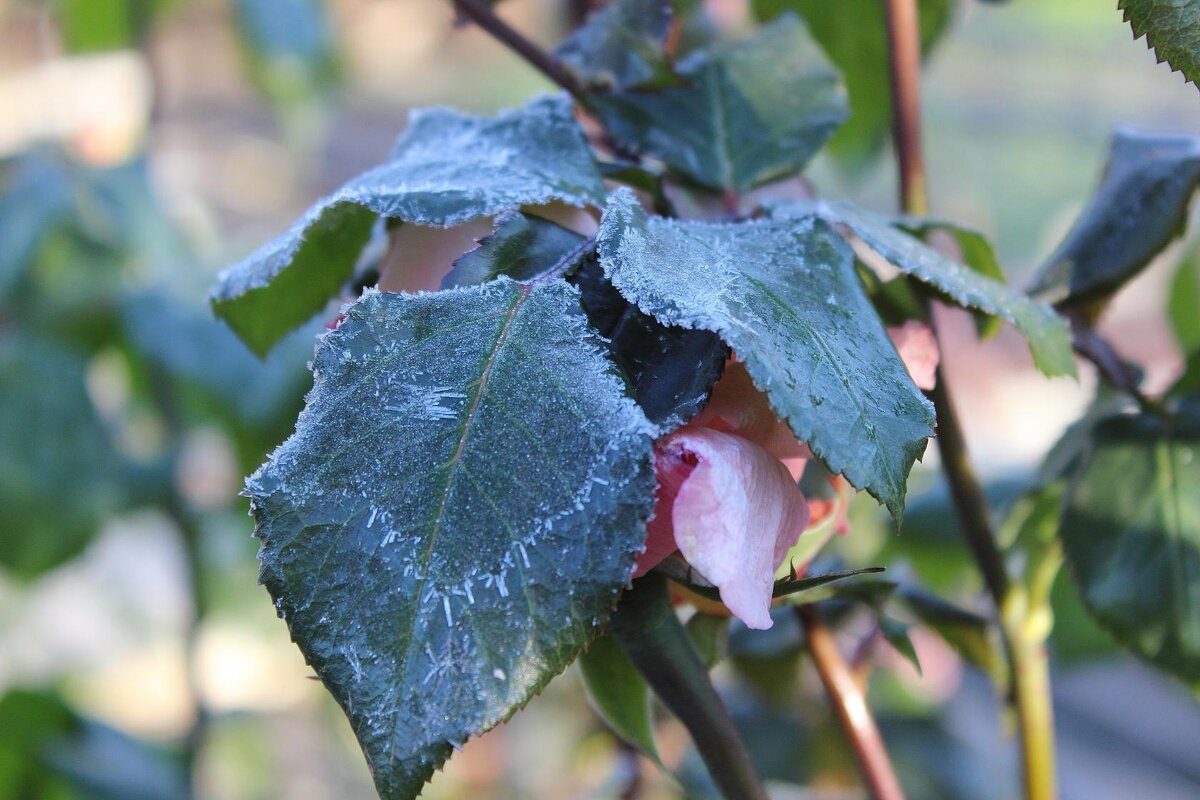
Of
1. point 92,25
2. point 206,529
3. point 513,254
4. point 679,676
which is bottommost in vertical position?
point 206,529

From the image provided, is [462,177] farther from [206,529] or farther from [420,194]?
[206,529]

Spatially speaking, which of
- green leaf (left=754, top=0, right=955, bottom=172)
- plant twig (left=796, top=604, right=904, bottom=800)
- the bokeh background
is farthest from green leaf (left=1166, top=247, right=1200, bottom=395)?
plant twig (left=796, top=604, right=904, bottom=800)

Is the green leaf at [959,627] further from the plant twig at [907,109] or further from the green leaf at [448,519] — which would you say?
the green leaf at [448,519]

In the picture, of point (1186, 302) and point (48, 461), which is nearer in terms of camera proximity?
point (1186, 302)

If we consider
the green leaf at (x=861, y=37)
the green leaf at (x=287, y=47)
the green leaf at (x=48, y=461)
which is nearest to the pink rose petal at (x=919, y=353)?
the green leaf at (x=861, y=37)

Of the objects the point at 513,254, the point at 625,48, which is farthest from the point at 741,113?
the point at 513,254

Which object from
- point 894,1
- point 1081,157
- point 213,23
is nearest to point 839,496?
point 894,1
